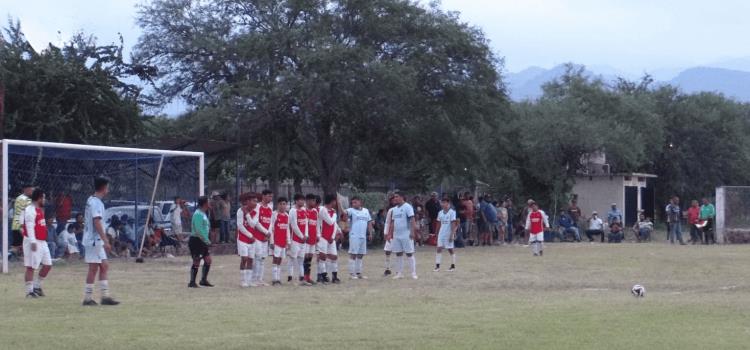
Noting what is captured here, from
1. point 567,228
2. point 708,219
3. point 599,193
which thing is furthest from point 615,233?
point 599,193

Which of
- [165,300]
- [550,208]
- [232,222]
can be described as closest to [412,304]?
[165,300]

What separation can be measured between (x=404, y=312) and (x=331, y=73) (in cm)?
2220

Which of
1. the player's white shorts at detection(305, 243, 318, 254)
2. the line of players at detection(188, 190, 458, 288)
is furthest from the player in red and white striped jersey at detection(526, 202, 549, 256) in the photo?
the player's white shorts at detection(305, 243, 318, 254)

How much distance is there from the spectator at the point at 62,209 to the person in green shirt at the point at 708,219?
80.5 feet

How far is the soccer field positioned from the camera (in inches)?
493

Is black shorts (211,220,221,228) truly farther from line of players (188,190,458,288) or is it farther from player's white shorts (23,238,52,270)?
player's white shorts (23,238,52,270)

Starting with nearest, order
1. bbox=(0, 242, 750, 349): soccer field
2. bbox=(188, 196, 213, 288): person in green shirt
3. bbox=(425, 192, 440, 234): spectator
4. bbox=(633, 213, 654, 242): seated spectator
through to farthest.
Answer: bbox=(0, 242, 750, 349): soccer field → bbox=(188, 196, 213, 288): person in green shirt → bbox=(425, 192, 440, 234): spectator → bbox=(633, 213, 654, 242): seated spectator

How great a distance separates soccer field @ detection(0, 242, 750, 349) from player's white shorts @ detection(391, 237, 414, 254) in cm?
70

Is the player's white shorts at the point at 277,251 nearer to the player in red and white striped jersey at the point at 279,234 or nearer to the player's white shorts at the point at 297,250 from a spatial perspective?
the player in red and white striped jersey at the point at 279,234

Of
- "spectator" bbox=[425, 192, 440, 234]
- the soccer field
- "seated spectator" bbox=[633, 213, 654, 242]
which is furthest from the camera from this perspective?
"seated spectator" bbox=[633, 213, 654, 242]

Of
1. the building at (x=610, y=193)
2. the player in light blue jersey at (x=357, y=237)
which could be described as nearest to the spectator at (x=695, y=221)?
the building at (x=610, y=193)

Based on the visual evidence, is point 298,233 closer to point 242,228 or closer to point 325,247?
point 325,247

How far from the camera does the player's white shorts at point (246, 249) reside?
69.9 ft

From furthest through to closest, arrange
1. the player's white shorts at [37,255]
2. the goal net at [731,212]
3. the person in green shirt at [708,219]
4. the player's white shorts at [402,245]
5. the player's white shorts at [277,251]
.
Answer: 1. the goal net at [731,212]
2. the person in green shirt at [708,219]
3. the player's white shorts at [402,245]
4. the player's white shorts at [277,251]
5. the player's white shorts at [37,255]
